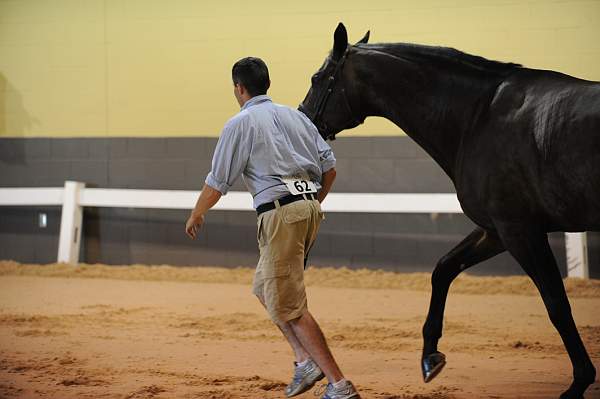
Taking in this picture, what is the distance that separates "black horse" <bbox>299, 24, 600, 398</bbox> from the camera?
4.00 meters

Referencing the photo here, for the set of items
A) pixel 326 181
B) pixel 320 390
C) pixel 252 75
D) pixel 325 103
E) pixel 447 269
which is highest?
pixel 252 75

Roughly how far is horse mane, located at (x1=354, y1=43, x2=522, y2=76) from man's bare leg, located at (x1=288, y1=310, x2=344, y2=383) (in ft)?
5.26

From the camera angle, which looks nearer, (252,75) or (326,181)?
(252,75)

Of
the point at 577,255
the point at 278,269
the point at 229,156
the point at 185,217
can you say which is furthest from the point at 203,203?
the point at 185,217

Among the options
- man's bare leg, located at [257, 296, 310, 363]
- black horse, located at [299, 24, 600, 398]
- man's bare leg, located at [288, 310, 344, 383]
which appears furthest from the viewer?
man's bare leg, located at [257, 296, 310, 363]

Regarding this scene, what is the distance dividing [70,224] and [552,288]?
6.62m

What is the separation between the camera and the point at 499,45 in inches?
335

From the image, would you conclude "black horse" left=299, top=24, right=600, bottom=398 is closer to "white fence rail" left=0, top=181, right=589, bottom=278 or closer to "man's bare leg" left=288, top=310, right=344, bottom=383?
"man's bare leg" left=288, top=310, right=344, bottom=383

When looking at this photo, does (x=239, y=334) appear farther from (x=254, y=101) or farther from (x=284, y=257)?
(x=254, y=101)

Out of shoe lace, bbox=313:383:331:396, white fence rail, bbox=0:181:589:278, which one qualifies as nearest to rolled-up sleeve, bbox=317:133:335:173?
shoe lace, bbox=313:383:331:396

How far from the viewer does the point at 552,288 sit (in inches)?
159

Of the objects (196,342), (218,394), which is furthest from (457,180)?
(196,342)

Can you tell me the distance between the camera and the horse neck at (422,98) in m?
4.45

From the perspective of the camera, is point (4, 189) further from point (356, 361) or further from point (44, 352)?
point (356, 361)
